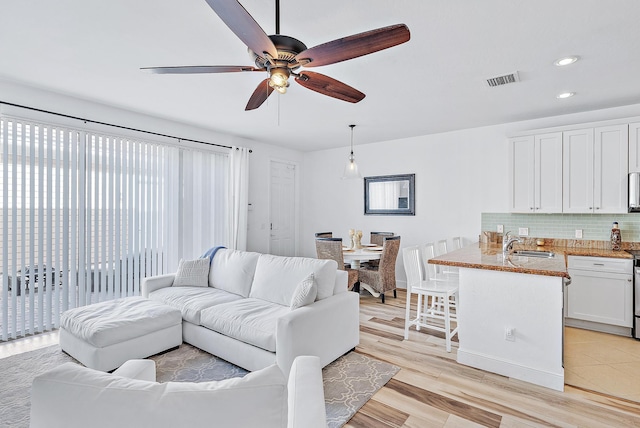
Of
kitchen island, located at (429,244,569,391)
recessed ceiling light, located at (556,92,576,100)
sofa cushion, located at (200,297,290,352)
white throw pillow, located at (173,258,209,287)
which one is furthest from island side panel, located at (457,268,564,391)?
white throw pillow, located at (173,258,209,287)

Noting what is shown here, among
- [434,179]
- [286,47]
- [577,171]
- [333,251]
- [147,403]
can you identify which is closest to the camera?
[147,403]

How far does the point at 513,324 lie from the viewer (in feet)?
8.32

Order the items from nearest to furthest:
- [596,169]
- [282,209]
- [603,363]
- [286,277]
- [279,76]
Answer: [279,76] → [603,363] → [286,277] → [596,169] → [282,209]

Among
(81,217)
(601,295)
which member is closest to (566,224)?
(601,295)

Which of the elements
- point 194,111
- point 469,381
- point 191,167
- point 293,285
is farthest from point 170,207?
point 469,381

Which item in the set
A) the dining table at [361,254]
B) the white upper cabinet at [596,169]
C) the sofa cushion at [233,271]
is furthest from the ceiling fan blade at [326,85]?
the white upper cabinet at [596,169]

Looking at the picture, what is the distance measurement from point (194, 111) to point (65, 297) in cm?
259

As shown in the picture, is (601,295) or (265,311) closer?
(265,311)

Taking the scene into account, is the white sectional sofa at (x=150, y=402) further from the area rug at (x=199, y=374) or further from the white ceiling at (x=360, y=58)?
the white ceiling at (x=360, y=58)

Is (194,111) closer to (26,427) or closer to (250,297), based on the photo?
(250,297)

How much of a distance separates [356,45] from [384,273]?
3.53 m

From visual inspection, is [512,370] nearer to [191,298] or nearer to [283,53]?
[283,53]

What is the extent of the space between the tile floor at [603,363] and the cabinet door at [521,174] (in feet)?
5.17

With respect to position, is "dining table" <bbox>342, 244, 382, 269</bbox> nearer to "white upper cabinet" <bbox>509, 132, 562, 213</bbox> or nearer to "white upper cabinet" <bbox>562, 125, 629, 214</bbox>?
"white upper cabinet" <bbox>509, 132, 562, 213</bbox>
